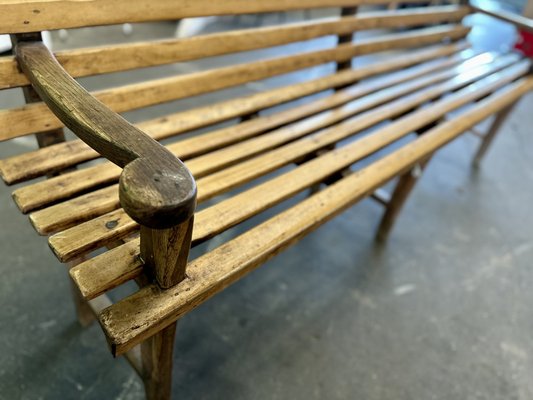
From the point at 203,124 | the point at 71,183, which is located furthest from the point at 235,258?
the point at 203,124

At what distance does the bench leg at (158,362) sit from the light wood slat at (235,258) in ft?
0.52

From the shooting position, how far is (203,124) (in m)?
1.45

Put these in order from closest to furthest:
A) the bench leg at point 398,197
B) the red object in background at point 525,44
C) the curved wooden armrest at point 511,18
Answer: the bench leg at point 398,197 → the curved wooden armrest at point 511,18 → the red object in background at point 525,44

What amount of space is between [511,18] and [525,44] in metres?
0.44

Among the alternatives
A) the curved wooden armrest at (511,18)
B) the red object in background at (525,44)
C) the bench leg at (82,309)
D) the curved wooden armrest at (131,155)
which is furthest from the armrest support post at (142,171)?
the red object in background at (525,44)

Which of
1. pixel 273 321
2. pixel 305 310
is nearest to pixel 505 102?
pixel 305 310

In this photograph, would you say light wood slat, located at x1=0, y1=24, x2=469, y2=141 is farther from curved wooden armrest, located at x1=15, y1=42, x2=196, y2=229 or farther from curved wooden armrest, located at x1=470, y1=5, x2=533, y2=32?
curved wooden armrest, located at x1=470, y1=5, x2=533, y2=32

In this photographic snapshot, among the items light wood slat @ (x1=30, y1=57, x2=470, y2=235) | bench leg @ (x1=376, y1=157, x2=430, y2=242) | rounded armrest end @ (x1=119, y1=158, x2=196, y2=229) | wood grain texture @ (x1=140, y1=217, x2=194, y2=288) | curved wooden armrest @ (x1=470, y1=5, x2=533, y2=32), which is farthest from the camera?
curved wooden armrest @ (x1=470, y1=5, x2=533, y2=32)

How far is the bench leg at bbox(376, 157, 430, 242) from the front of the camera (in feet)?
6.03

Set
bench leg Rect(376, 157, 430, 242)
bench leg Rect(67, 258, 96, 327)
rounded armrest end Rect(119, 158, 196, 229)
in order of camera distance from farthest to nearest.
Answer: bench leg Rect(376, 157, 430, 242)
bench leg Rect(67, 258, 96, 327)
rounded armrest end Rect(119, 158, 196, 229)

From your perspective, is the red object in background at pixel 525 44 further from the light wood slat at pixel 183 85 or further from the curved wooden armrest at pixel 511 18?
the light wood slat at pixel 183 85

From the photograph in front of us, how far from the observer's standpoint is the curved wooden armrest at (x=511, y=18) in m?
2.40

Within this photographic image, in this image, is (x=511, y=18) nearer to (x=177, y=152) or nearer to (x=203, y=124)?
(x=203, y=124)

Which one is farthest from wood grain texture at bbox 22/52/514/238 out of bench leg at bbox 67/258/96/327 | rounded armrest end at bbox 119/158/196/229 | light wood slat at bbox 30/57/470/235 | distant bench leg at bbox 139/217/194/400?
bench leg at bbox 67/258/96/327
